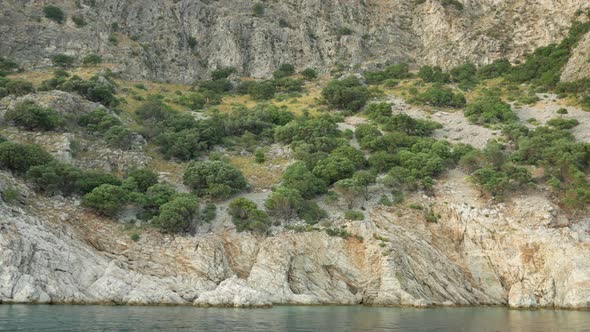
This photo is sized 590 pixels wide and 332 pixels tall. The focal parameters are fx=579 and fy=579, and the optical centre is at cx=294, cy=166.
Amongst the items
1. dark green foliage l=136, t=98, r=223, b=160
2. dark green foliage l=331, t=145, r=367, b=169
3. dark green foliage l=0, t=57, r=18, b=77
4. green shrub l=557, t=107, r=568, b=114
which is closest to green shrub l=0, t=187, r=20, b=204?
dark green foliage l=136, t=98, r=223, b=160

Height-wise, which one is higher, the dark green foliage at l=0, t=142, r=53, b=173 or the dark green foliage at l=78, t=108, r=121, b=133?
the dark green foliage at l=0, t=142, r=53, b=173

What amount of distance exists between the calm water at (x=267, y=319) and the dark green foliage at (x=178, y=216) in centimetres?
1305

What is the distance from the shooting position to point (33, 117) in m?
59.7

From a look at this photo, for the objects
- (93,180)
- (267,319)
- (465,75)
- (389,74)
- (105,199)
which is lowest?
(389,74)

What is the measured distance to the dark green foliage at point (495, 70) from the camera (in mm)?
93750

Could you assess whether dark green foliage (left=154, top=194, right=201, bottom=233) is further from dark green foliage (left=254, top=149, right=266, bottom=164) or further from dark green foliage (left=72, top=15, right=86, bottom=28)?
dark green foliage (left=72, top=15, right=86, bottom=28)

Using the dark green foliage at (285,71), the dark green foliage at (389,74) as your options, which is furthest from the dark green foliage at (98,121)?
the dark green foliage at (389,74)

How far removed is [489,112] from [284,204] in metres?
36.8

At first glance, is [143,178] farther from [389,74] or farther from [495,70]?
[495,70]

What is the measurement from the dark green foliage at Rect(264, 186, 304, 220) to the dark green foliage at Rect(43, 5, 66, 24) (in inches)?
2349

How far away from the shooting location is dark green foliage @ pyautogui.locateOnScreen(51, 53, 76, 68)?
283ft

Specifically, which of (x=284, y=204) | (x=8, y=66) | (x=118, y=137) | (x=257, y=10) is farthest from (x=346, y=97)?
(x=8, y=66)

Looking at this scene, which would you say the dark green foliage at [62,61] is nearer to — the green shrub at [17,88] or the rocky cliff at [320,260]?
the green shrub at [17,88]

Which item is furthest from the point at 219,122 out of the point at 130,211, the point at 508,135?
the point at 508,135
